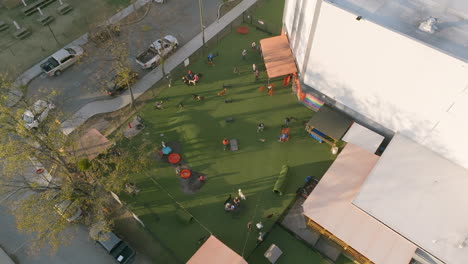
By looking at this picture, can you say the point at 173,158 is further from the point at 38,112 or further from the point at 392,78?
the point at 392,78

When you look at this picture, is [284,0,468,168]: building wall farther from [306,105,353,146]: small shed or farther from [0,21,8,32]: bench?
[0,21,8,32]: bench

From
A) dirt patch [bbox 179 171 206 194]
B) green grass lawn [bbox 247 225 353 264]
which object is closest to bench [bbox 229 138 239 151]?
dirt patch [bbox 179 171 206 194]

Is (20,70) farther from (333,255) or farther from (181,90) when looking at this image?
(333,255)

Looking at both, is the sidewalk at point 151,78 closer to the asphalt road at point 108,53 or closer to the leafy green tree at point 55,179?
the asphalt road at point 108,53

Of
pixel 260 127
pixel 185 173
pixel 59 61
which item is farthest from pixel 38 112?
pixel 260 127

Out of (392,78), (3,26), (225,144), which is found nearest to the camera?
(392,78)

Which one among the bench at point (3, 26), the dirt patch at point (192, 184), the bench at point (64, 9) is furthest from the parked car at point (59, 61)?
the dirt patch at point (192, 184)

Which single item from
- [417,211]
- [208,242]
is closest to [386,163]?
[417,211]
